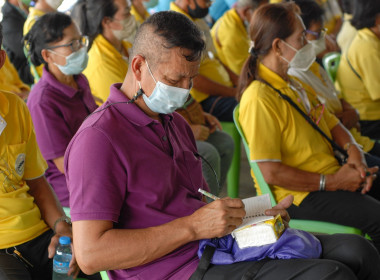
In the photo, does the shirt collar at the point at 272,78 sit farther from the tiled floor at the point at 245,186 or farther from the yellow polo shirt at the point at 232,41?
the yellow polo shirt at the point at 232,41

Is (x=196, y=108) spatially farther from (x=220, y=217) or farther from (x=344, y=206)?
(x=220, y=217)

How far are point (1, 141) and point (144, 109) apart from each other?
1.66ft

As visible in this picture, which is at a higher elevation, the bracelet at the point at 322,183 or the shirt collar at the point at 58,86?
the shirt collar at the point at 58,86

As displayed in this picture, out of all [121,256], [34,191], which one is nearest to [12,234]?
[34,191]

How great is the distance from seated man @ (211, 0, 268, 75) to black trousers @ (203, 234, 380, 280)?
9.30 feet

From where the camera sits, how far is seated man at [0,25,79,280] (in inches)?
66.0

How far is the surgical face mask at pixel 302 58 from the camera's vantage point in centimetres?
241

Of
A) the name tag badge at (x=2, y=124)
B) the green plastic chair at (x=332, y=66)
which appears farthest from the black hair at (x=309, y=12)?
the name tag badge at (x=2, y=124)

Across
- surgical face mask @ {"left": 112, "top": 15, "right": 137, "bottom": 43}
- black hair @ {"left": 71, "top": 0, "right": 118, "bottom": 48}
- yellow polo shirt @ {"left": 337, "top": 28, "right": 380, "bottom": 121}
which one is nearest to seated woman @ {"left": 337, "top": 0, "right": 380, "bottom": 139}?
yellow polo shirt @ {"left": 337, "top": 28, "right": 380, "bottom": 121}

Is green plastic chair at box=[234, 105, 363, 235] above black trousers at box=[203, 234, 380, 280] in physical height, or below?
below

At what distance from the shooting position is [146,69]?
1579mm

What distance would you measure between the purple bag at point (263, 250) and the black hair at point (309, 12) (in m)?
1.85

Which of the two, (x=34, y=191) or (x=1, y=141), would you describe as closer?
(x=1, y=141)

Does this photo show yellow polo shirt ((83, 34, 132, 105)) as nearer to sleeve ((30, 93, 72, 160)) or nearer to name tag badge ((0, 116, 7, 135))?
sleeve ((30, 93, 72, 160))
